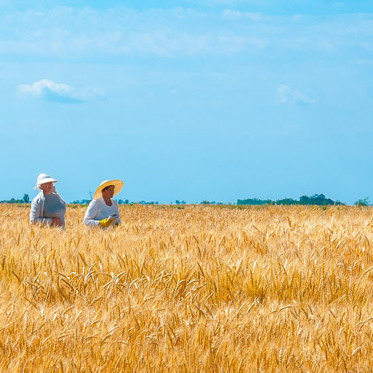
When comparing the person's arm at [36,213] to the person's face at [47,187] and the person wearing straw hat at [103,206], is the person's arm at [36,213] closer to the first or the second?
the person's face at [47,187]

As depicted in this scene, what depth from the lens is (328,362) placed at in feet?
9.67

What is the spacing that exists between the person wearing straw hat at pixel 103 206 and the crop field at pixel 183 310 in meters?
2.88

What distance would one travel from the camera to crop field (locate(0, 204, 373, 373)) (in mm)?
2879

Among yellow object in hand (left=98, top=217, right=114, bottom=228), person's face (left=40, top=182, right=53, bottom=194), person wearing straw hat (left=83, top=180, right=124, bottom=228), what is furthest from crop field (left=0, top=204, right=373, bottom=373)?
person wearing straw hat (left=83, top=180, right=124, bottom=228)

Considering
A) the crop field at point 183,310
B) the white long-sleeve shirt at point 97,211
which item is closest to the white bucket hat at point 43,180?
the white long-sleeve shirt at point 97,211

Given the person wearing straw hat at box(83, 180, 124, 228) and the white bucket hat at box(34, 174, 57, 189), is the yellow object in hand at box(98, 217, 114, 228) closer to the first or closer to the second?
the person wearing straw hat at box(83, 180, 124, 228)

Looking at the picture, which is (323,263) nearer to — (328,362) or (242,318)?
(242,318)

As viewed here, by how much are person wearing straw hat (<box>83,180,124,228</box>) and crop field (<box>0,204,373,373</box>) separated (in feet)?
9.44

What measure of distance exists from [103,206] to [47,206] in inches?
33.4

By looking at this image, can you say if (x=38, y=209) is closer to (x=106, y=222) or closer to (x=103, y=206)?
(x=103, y=206)

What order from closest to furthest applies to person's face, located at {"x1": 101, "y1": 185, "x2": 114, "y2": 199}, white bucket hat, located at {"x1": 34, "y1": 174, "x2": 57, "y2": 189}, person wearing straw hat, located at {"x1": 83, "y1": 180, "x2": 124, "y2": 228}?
1. white bucket hat, located at {"x1": 34, "y1": 174, "x2": 57, "y2": 189}
2. person wearing straw hat, located at {"x1": 83, "y1": 180, "x2": 124, "y2": 228}
3. person's face, located at {"x1": 101, "y1": 185, "x2": 114, "y2": 199}

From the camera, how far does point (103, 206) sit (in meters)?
9.21

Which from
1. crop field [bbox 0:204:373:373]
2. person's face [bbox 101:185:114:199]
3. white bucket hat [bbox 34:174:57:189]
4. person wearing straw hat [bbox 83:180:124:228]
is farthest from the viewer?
person's face [bbox 101:185:114:199]

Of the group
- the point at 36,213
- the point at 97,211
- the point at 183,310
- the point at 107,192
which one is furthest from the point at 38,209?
the point at 183,310
